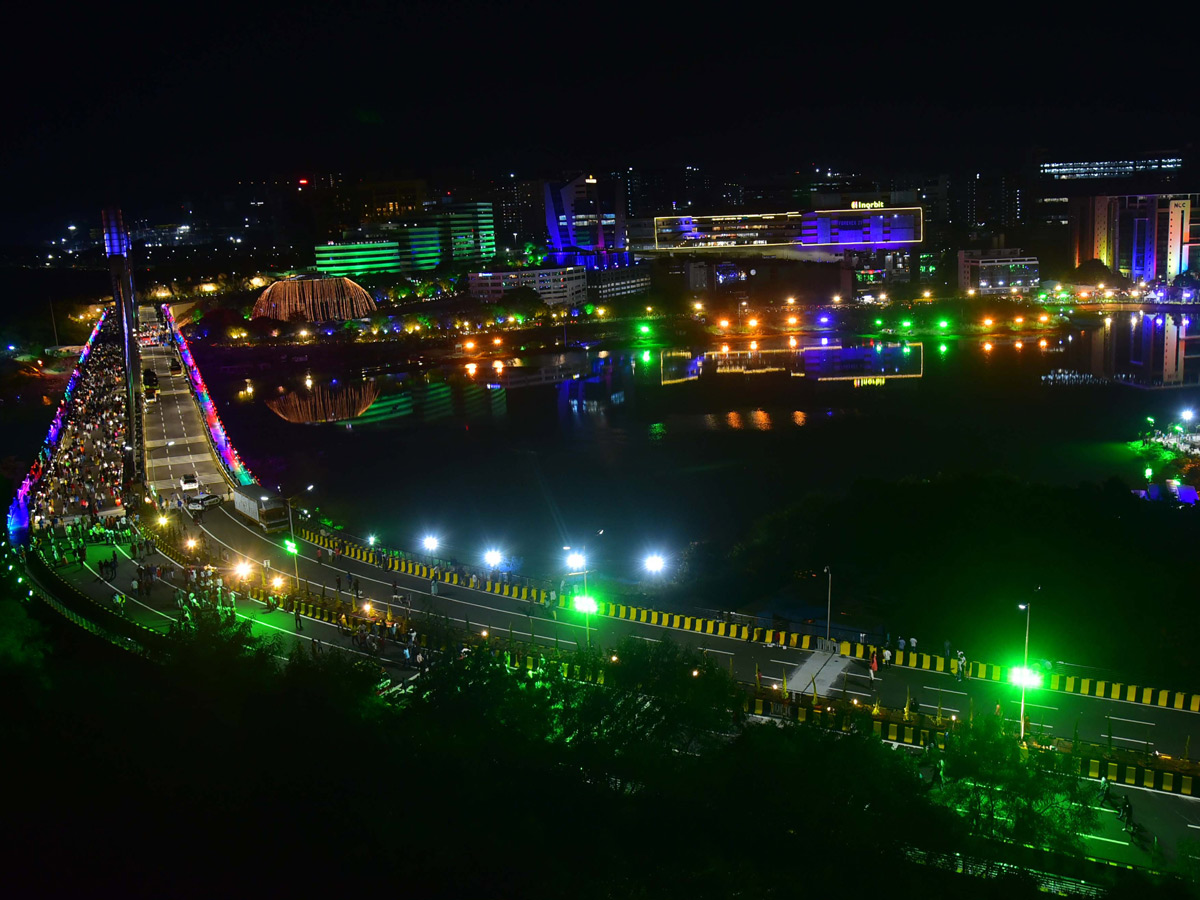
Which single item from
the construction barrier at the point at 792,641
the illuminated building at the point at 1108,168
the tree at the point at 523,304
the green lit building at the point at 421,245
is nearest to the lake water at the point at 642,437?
the construction barrier at the point at 792,641

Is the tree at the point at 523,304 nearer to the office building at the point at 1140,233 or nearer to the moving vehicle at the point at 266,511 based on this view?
the office building at the point at 1140,233

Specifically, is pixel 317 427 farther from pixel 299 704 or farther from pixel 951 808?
pixel 951 808

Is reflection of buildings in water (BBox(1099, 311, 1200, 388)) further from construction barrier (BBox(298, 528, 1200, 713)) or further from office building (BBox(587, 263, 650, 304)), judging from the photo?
office building (BBox(587, 263, 650, 304))

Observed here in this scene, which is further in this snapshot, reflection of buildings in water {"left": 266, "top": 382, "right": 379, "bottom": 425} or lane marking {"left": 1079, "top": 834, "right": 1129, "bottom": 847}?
A: reflection of buildings in water {"left": 266, "top": 382, "right": 379, "bottom": 425}

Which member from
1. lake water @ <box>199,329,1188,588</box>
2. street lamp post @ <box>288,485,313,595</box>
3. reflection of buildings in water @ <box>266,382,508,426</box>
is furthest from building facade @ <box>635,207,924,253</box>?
street lamp post @ <box>288,485,313,595</box>

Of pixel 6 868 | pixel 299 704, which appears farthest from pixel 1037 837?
pixel 6 868

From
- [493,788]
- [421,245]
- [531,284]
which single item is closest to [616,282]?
[531,284]
